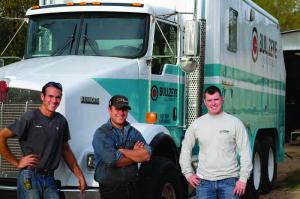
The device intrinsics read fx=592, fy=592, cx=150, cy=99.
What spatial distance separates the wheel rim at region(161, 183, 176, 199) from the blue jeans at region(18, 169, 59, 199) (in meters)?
1.58

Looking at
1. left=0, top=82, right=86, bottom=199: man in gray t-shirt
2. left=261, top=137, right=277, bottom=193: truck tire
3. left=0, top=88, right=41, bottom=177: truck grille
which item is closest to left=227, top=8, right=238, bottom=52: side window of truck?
left=261, top=137, right=277, bottom=193: truck tire

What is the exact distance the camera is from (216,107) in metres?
5.22

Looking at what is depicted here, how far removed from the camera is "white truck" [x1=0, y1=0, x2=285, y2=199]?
5.96m

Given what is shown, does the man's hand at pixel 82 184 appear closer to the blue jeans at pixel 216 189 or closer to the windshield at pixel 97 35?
the blue jeans at pixel 216 189

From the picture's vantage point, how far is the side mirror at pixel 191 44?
6836 millimetres

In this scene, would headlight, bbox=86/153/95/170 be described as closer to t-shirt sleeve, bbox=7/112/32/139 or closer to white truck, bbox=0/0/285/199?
white truck, bbox=0/0/285/199

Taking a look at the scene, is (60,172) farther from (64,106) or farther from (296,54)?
(296,54)

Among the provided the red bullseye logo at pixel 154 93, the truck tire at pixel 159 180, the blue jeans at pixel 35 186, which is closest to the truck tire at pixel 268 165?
the red bullseye logo at pixel 154 93

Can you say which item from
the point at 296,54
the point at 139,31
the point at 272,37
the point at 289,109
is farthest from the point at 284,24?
the point at 139,31

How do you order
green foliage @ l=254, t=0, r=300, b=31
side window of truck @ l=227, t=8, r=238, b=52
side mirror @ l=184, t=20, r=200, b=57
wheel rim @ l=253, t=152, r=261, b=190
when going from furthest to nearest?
green foliage @ l=254, t=0, r=300, b=31, wheel rim @ l=253, t=152, r=261, b=190, side window of truck @ l=227, t=8, r=238, b=52, side mirror @ l=184, t=20, r=200, b=57

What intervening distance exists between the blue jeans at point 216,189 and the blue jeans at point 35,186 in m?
1.28

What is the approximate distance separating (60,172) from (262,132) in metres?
5.94

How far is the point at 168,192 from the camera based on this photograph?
21.2 ft

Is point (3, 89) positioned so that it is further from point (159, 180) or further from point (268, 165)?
point (268, 165)
